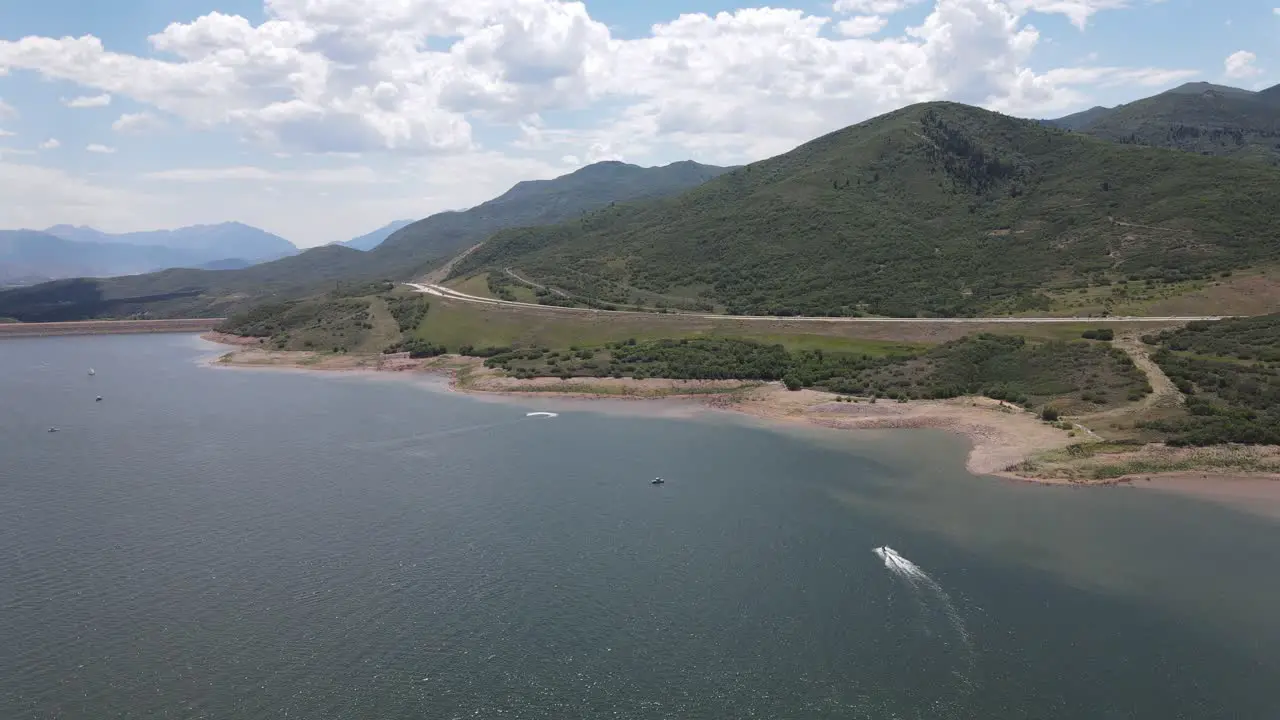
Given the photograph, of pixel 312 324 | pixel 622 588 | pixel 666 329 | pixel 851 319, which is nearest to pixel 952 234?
pixel 851 319

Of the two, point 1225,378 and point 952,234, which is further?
point 952,234

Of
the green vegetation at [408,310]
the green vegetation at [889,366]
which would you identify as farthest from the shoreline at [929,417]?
the green vegetation at [408,310]

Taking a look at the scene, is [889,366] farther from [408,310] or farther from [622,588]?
[408,310]

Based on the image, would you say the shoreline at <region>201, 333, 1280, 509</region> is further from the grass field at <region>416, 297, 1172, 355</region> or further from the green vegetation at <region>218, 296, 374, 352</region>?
the grass field at <region>416, 297, 1172, 355</region>

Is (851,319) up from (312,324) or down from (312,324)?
down

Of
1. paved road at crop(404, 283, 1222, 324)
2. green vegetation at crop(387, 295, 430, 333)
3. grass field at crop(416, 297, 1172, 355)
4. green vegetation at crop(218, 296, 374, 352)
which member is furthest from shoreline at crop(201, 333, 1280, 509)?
paved road at crop(404, 283, 1222, 324)

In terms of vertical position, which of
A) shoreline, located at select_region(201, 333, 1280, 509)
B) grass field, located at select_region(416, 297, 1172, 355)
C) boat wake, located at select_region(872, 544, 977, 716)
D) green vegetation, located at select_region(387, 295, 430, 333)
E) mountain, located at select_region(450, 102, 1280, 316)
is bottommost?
boat wake, located at select_region(872, 544, 977, 716)
